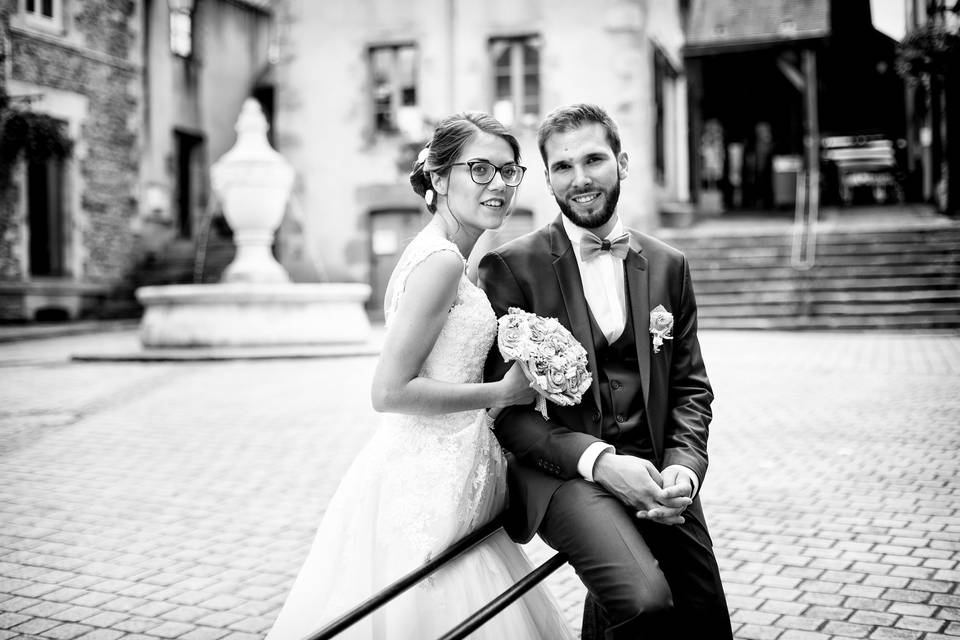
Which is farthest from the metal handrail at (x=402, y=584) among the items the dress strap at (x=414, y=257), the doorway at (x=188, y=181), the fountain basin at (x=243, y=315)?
the doorway at (x=188, y=181)

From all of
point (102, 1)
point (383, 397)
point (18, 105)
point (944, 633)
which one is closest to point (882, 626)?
point (944, 633)

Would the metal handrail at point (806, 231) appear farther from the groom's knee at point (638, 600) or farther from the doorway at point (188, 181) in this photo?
the groom's knee at point (638, 600)

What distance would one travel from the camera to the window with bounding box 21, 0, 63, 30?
1786 centimetres

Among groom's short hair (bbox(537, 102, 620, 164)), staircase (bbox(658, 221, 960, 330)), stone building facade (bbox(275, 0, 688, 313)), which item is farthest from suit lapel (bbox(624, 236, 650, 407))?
stone building facade (bbox(275, 0, 688, 313))

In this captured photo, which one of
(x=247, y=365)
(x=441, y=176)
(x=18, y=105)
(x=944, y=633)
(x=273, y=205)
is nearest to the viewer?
(x=441, y=176)

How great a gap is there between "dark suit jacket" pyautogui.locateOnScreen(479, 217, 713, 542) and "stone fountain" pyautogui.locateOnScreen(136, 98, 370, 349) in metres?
10.1

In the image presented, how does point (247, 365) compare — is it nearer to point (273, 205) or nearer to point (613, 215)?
point (273, 205)

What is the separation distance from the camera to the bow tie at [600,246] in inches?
108

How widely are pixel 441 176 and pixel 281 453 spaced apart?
13.5 feet

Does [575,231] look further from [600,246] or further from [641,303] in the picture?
[641,303]

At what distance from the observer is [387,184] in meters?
20.4

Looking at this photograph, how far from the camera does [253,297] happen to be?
12.5 metres

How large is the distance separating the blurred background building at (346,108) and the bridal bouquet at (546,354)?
1418 centimetres

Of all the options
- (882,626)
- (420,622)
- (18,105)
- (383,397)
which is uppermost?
(18,105)
